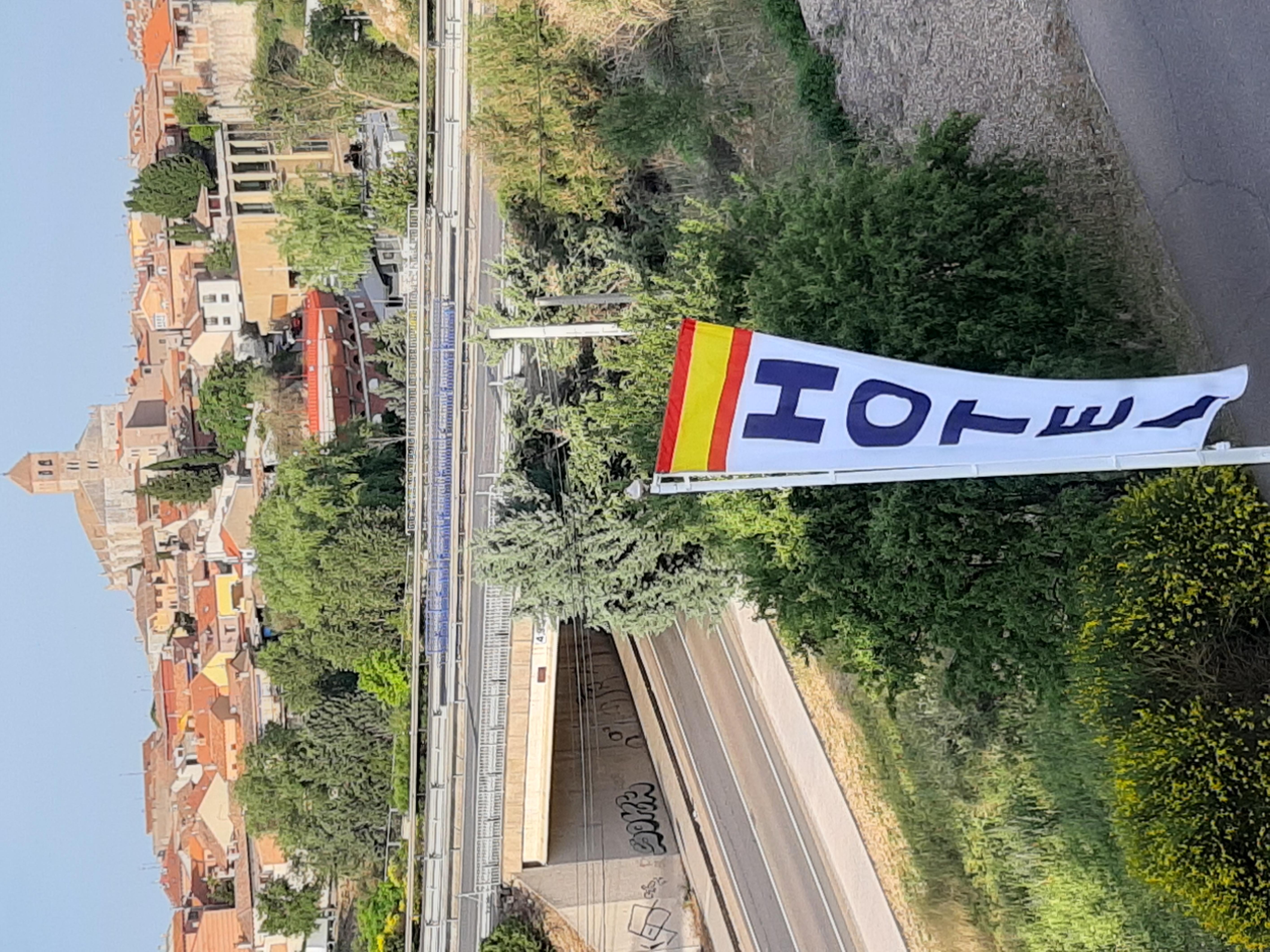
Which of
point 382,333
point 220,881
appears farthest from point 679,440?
point 220,881

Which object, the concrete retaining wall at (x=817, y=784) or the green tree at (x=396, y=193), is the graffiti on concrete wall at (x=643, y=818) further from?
the green tree at (x=396, y=193)

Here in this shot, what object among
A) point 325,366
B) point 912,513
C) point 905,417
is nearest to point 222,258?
point 325,366

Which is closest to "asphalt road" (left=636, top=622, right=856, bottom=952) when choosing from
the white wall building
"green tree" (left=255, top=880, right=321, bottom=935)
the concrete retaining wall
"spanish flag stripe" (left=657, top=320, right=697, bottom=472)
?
the concrete retaining wall

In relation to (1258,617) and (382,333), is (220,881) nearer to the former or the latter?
(382,333)

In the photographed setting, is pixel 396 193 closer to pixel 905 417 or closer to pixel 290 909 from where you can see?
pixel 905 417


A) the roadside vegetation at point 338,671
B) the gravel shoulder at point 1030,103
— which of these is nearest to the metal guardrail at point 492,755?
the roadside vegetation at point 338,671

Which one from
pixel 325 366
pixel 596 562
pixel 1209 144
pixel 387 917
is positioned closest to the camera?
pixel 1209 144
